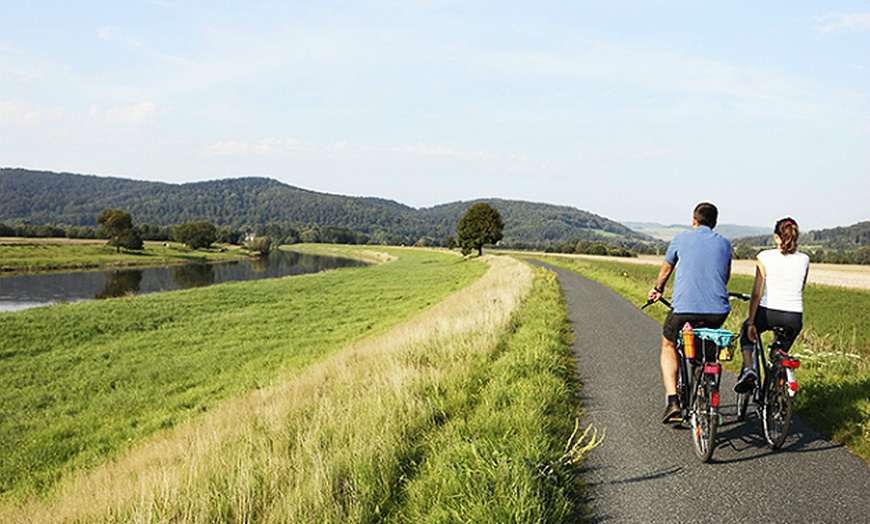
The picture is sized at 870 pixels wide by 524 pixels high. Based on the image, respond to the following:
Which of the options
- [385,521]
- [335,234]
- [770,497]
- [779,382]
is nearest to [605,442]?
[770,497]

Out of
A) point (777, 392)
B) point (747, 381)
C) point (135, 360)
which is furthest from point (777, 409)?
point (135, 360)

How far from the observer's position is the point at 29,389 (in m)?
13.9

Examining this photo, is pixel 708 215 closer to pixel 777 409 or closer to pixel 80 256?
pixel 777 409

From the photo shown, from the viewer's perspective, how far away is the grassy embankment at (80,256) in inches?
2253

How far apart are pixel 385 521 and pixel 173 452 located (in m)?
4.86

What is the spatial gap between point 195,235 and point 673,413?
104 m

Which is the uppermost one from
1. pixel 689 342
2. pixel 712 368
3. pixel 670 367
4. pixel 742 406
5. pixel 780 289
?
pixel 780 289

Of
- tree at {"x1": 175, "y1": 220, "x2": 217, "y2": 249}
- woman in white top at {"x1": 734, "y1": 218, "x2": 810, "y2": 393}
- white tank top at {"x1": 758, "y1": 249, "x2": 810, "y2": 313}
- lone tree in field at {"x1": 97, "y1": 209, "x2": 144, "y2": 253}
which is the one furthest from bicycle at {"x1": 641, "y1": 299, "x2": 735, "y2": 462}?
tree at {"x1": 175, "y1": 220, "x2": 217, "y2": 249}

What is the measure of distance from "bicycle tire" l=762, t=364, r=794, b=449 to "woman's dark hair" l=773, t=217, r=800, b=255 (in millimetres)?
1194

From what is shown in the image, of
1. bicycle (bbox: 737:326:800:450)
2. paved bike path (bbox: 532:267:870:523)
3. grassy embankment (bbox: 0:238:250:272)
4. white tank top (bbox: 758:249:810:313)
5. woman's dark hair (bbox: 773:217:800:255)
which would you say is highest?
woman's dark hair (bbox: 773:217:800:255)

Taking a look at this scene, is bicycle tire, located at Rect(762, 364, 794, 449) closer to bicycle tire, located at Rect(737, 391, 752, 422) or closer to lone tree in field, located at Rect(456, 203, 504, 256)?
bicycle tire, located at Rect(737, 391, 752, 422)

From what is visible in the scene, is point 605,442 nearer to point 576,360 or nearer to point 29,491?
point 576,360

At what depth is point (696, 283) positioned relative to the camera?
5.16 meters

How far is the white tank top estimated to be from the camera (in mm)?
5094
